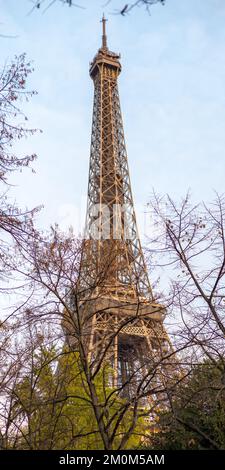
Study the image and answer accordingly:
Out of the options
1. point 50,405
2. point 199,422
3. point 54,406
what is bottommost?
point 199,422

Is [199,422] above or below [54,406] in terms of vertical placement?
below

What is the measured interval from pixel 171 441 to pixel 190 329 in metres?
2.98

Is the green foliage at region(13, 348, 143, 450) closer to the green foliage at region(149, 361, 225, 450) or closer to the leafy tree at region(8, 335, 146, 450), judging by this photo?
the leafy tree at region(8, 335, 146, 450)

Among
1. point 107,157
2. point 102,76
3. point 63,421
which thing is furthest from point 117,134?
point 63,421

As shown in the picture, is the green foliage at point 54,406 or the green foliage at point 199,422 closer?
the green foliage at point 54,406

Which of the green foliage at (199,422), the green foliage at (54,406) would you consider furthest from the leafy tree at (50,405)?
the green foliage at (199,422)

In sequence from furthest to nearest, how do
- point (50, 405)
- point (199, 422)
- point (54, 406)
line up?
point (50, 405), point (54, 406), point (199, 422)

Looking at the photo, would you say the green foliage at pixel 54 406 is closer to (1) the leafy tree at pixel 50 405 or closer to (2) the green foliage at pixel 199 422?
(1) the leafy tree at pixel 50 405

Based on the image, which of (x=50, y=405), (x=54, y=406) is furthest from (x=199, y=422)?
(x=50, y=405)

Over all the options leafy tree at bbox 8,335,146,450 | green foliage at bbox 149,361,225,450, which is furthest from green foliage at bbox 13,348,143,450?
green foliage at bbox 149,361,225,450

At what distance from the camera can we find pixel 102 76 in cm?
4066

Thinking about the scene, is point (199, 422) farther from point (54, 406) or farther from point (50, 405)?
point (50, 405)
